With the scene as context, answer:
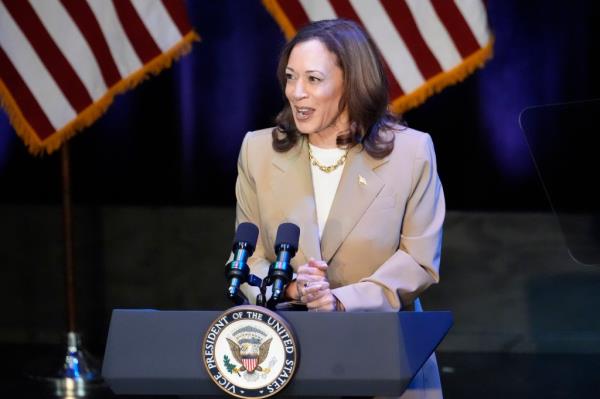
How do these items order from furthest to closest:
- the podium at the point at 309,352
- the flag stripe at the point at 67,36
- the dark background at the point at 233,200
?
the dark background at the point at 233,200 → the flag stripe at the point at 67,36 → the podium at the point at 309,352

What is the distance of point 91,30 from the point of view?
194 inches

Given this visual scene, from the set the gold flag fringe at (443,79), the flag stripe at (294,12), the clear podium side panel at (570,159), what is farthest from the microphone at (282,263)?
the flag stripe at (294,12)

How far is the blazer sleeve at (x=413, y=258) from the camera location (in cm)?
228

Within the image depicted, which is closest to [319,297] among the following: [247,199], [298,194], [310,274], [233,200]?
[310,274]

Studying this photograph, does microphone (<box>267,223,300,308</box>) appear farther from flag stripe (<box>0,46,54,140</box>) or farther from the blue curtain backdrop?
the blue curtain backdrop

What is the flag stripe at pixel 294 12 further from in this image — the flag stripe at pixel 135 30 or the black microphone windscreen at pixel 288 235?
the black microphone windscreen at pixel 288 235

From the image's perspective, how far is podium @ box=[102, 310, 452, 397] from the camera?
6.03 feet

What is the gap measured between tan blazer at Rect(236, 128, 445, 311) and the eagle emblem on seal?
0.51 meters

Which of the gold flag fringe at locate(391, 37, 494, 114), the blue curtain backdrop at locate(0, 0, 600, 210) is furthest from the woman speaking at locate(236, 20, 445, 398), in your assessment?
the blue curtain backdrop at locate(0, 0, 600, 210)

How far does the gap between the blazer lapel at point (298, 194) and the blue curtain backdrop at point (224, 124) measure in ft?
11.3

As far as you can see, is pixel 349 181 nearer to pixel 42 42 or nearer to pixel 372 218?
pixel 372 218

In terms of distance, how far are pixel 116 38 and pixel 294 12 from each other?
0.82m

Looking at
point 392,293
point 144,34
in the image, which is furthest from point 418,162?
point 144,34

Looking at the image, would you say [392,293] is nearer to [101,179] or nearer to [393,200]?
[393,200]
